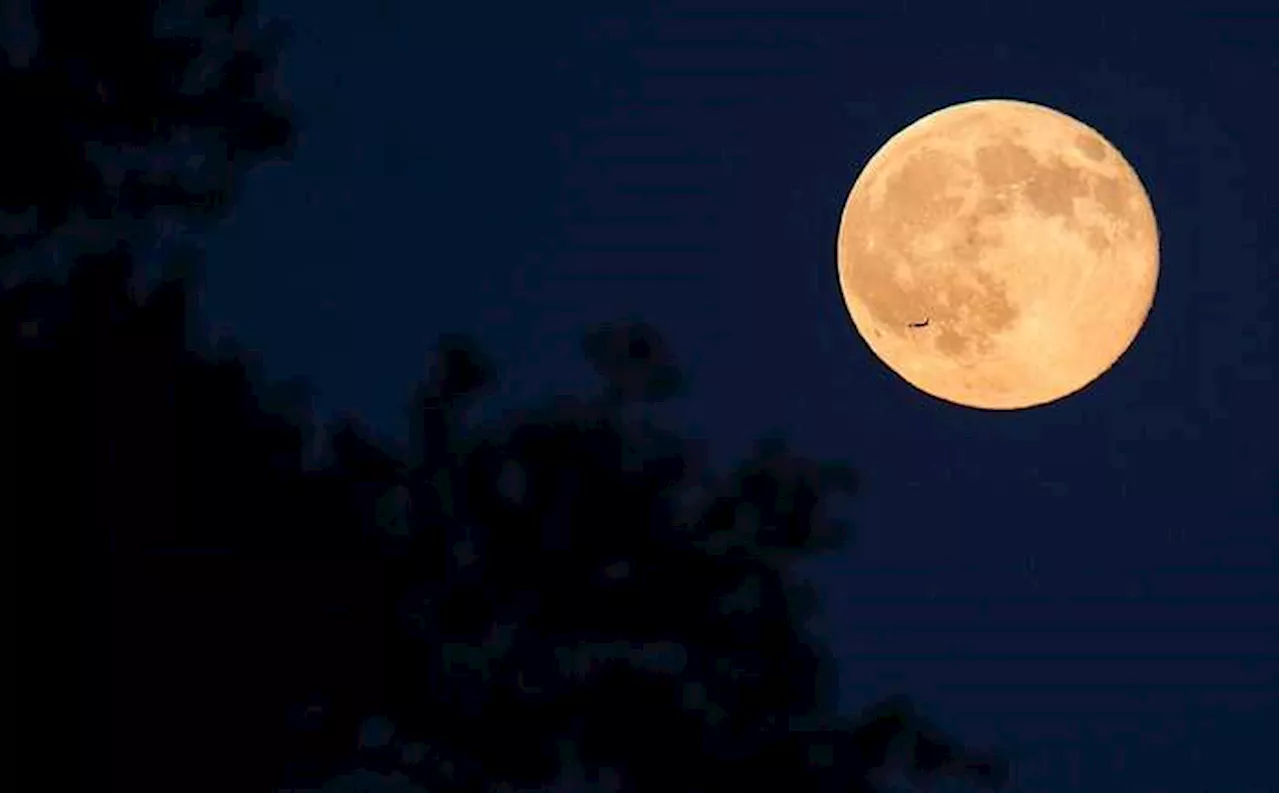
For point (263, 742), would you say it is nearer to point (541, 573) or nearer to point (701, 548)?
point (541, 573)

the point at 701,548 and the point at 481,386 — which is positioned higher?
the point at 481,386

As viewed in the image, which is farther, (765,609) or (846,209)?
(765,609)

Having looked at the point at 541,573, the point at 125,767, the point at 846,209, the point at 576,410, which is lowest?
the point at 125,767

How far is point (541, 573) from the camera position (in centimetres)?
1279

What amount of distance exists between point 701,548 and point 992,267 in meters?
3.37

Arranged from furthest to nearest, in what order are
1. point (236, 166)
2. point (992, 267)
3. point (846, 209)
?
A: point (236, 166) → point (846, 209) → point (992, 267)

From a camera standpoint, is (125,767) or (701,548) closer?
(125,767)

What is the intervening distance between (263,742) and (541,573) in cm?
201

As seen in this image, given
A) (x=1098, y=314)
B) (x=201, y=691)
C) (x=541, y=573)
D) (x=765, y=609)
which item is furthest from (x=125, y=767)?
(x=1098, y=314)

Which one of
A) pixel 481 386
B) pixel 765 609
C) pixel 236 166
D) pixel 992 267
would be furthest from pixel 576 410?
pixel 992 267

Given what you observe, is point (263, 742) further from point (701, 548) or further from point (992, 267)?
point (992, 267)

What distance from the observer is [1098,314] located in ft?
33.6

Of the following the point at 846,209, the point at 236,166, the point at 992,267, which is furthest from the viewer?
the point at 236,166

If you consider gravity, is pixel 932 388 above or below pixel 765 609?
above
